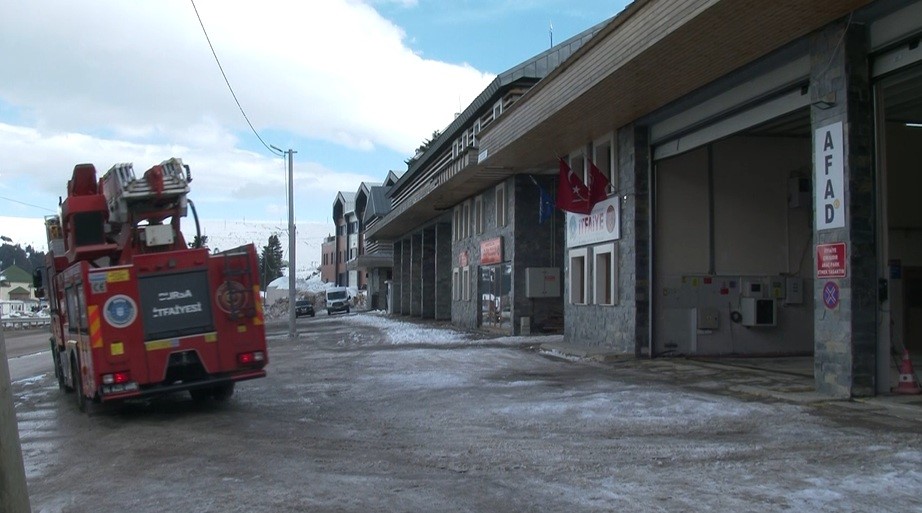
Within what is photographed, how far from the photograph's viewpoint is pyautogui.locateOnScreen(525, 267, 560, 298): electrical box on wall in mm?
29297

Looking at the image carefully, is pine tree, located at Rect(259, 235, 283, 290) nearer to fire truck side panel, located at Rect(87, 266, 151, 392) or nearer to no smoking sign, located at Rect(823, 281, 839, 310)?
fire truck side panel, located at Rect(87, 266, 151, 392)

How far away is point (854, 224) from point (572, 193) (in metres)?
10.7

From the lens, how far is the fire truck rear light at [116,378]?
1154cm

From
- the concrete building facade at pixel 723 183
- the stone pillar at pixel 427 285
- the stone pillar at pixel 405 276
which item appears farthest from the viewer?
the stone pillar at pixel 405 276

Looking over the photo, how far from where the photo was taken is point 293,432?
1060 centimetres

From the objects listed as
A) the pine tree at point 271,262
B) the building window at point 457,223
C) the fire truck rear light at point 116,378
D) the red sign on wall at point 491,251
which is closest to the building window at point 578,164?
the red sign on wall at point 491,251

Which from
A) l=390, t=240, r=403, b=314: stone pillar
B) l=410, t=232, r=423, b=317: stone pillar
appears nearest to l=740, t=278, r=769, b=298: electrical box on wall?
l=410, t=232, r=423, b=317: stone pillar

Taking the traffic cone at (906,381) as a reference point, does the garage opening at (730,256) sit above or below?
above

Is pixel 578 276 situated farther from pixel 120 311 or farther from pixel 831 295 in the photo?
pixel 120 311

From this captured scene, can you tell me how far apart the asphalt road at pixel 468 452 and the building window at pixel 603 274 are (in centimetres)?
627

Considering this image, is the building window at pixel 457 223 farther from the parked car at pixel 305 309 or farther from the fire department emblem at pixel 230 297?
the parked car at pixel 305 309

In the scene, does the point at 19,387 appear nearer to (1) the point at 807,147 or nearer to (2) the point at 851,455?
(2) the point at 851,455

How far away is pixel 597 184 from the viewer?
2120cm

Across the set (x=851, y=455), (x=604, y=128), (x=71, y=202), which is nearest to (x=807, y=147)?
(x=604, y=128)
